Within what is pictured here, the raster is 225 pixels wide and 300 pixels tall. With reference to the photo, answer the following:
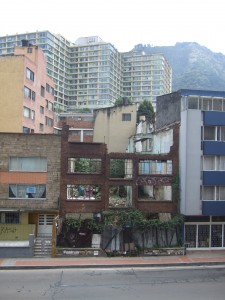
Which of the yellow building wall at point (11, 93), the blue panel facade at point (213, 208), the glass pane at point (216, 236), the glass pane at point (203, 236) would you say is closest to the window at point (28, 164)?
the blue panel facade at point (213, 208)

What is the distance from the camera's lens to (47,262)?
3284cm

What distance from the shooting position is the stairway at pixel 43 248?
114ft

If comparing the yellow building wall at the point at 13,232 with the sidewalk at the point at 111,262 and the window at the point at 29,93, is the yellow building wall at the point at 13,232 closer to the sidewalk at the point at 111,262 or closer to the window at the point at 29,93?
the sidewalk at the point at 111,262

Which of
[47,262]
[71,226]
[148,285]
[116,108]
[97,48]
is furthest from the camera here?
[97,48]

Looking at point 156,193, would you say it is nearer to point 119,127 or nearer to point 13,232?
point 13,232

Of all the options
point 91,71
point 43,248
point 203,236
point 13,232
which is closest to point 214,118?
point 203,236

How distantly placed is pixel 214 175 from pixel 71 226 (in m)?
13.5

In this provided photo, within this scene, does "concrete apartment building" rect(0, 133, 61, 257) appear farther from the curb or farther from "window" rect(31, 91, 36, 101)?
"window" rect(31, 91, 36, 101)

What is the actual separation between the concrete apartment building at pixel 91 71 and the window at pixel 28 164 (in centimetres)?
11174

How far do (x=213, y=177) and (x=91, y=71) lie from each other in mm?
124057

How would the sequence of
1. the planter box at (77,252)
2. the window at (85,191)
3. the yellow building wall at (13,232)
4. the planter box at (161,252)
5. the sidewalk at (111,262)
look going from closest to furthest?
1. the sidewalk at (111,262)
2. the planter box at (77,252)
3. the yellow building wall at (13,232)
4. the planter box at (161,252)
5. the window at (85,191)

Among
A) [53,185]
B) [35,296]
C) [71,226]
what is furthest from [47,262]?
[35,296]

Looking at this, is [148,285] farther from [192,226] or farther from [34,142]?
[34,142]

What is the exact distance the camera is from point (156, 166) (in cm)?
4178
